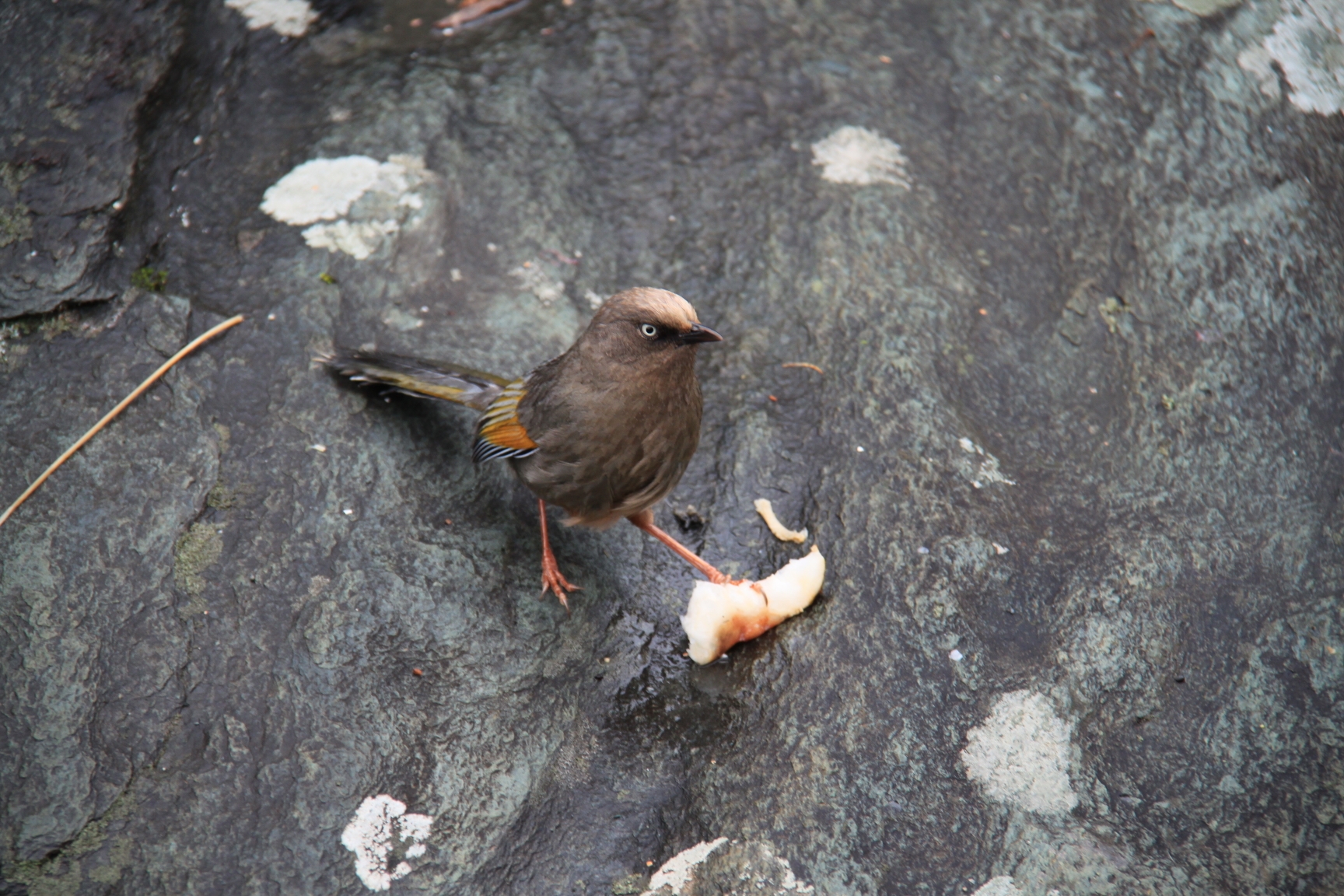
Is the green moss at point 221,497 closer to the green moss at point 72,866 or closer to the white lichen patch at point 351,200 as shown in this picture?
the green moss at point 72,866

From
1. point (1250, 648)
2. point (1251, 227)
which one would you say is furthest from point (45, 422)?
point (1251, 227)

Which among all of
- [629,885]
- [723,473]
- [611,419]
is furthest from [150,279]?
[629,885]

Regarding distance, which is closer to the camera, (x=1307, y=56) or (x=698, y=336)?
(x=698, y=336)

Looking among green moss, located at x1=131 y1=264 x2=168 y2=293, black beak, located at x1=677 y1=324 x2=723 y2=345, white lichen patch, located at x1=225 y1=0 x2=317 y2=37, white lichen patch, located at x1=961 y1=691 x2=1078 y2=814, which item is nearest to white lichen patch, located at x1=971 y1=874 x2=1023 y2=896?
white lichen patch, located at x1=961 y1=691 x2=1078 y2=814

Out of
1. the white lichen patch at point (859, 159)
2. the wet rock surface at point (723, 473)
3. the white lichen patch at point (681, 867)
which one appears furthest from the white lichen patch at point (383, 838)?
the white lichen patch at point (859, 159)

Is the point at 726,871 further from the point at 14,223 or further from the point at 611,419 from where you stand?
the point at 14,223

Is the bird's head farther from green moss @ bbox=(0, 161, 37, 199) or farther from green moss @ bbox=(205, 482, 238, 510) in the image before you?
green moss @ bbox=(0, 161, 37, 199)
